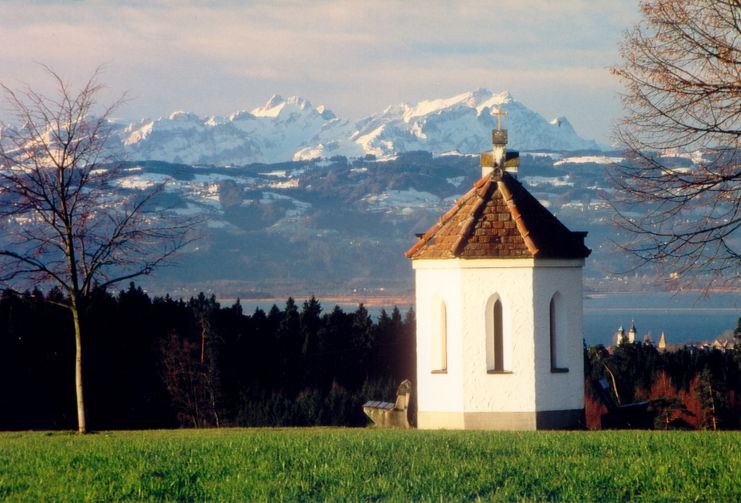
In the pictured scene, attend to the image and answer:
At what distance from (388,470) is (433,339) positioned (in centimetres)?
1230

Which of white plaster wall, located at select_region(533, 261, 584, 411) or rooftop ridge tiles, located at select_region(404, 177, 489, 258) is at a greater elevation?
rooftop ridge tiles, located at select_region(404, 177, 489, 258)

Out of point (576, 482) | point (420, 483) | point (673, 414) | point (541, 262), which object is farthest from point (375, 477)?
point (673, 414)

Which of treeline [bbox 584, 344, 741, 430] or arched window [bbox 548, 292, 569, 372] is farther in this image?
treeline [bbox 584, 344, 741, 430]

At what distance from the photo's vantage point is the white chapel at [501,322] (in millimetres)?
26078

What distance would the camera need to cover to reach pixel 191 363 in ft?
192

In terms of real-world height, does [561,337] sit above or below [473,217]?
below

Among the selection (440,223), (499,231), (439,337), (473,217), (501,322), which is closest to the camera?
(501,322)

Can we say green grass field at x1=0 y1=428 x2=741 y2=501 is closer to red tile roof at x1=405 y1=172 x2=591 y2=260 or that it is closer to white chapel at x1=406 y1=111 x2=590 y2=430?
white chapel at x1=406 y1=111 x2=590 y2=430

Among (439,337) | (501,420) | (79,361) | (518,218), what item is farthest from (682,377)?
(79,361)

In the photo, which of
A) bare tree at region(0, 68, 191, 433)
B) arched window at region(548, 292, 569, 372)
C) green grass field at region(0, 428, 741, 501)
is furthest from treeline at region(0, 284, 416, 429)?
green grass field at region(0, 428, 741, 501)

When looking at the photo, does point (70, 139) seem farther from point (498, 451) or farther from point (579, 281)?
point (498, 451)

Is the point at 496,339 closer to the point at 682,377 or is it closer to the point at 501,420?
the point at 501,420

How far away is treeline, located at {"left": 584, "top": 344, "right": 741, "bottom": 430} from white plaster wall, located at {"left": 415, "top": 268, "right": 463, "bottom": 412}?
2298 cm

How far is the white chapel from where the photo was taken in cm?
2608
